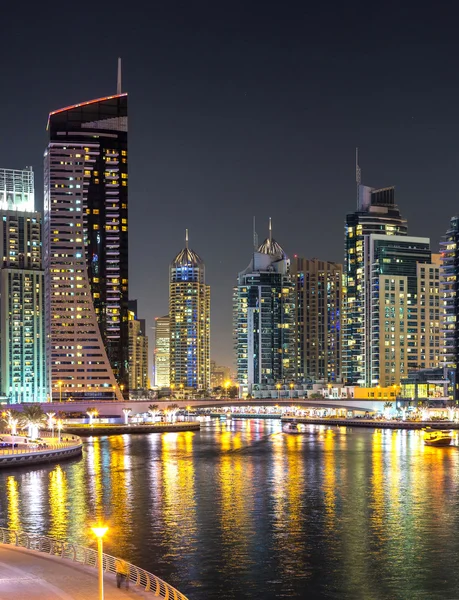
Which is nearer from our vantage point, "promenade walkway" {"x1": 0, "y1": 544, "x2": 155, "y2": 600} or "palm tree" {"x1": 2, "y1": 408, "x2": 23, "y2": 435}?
"promenade walkway" {"x1": 0, "y1": 544, "x2": 155, "y2": 600}

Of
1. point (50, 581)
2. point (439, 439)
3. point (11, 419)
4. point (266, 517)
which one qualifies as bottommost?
point (439, 439)

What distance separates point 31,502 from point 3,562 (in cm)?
3774

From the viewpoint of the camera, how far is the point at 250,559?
58.7m

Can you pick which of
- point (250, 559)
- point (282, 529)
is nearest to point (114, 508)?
point (282, 529)

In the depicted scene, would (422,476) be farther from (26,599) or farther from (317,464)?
(26,599)

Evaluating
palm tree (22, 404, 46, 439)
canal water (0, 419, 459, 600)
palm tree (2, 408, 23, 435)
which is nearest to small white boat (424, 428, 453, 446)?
canal water (0, 419, 459, 600)

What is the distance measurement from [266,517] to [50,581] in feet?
115

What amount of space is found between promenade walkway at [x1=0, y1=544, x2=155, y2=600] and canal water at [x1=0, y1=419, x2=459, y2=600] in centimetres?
832

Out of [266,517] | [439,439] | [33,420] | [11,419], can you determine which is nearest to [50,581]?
[266,517]

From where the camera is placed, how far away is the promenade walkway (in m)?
38.5

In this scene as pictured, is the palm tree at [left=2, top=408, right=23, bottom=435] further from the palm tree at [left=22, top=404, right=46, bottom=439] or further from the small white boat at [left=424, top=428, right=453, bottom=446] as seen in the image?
the small white boat at [left=424, top=428, right=453, bottom=446]

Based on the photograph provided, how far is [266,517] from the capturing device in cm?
7419

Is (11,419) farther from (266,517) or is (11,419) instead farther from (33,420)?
(266,517)

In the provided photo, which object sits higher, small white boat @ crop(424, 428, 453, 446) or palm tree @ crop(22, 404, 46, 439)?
palm tree @ crop(22, 404, 46, 439)
